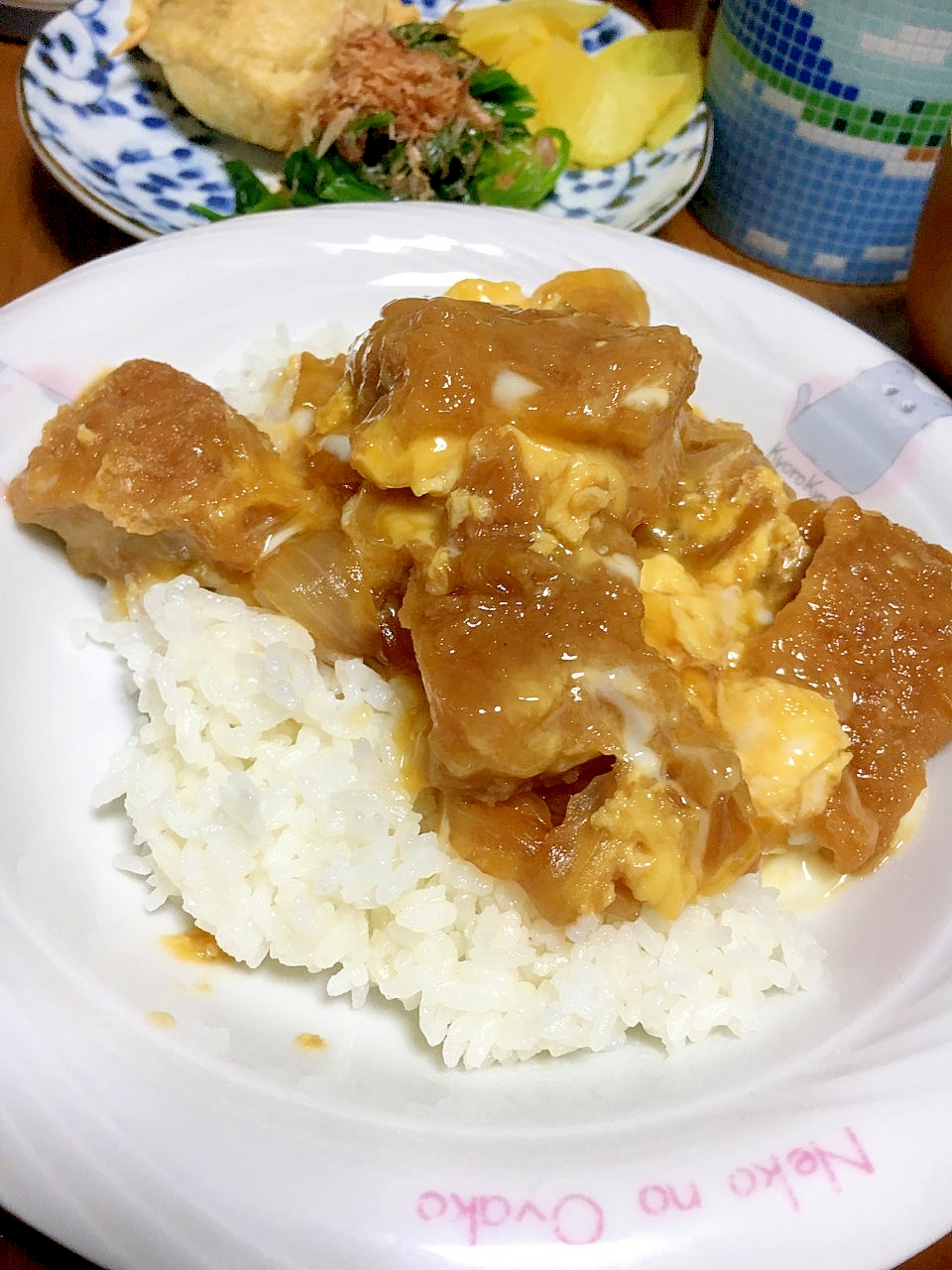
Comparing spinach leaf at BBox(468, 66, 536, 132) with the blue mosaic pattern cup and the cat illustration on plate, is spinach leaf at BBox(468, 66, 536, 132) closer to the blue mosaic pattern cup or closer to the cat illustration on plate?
the blue mosaic pattern cup

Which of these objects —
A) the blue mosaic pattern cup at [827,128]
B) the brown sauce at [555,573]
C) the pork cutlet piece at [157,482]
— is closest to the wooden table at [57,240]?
the blue mosaic pattern cup at [827,128]

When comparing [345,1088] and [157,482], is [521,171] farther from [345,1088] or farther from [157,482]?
[345,1088]

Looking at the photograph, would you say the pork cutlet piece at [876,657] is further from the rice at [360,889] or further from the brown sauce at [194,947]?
the brown sauce at [194,947]

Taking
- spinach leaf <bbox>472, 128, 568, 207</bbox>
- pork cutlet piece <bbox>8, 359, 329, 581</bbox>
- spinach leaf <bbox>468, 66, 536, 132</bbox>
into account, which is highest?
pork cutlet piece <bbox>8, 359, 329, 581</bbox>

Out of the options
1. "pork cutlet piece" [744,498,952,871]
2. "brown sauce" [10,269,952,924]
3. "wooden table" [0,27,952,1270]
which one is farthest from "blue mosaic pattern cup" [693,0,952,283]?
"pork cutlet piece" [744,498,952,871]

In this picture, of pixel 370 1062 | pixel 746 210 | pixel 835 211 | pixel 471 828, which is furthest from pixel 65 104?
pixel 370 1062

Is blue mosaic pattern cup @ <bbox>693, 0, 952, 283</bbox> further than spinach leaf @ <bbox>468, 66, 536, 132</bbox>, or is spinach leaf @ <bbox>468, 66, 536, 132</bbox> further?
spinach leaf @ <bbox>468, 66, 536, 132</bbox>

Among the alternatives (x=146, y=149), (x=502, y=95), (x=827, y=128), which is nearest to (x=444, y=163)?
(x=502, y=95)
